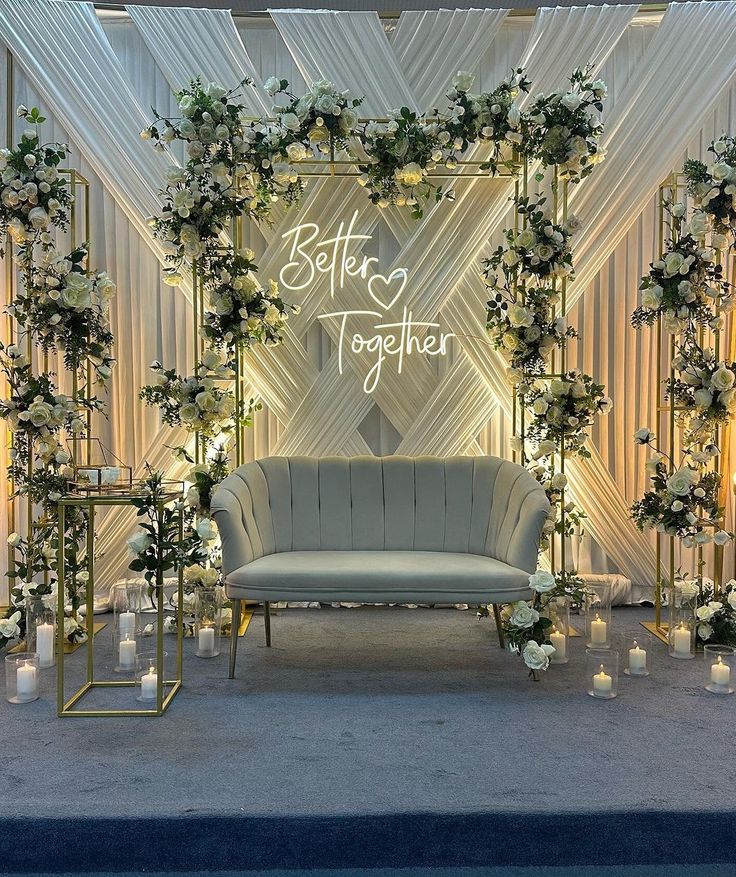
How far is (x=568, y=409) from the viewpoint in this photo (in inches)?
172

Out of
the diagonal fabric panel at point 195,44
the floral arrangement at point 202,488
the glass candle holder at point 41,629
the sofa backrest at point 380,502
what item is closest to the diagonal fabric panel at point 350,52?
the diagonal fabric panel at point 195,44

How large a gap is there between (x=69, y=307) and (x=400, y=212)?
193 centimetres

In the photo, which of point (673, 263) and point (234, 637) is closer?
point (234, 637)

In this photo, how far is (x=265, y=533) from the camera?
167 inches

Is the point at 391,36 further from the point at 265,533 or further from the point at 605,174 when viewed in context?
the point at 265,533

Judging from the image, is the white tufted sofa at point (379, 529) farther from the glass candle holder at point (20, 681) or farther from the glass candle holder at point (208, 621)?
the glass candle holder at point (20, 681)

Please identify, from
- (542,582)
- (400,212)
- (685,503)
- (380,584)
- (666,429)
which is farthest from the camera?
(666,429)

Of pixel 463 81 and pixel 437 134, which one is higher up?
pixel 463 81

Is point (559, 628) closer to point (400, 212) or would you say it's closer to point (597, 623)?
point (597, 623)

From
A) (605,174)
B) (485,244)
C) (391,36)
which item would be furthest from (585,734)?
(391,36)

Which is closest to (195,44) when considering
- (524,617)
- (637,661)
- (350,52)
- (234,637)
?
(350,52)

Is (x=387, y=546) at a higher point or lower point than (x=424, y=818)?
higher

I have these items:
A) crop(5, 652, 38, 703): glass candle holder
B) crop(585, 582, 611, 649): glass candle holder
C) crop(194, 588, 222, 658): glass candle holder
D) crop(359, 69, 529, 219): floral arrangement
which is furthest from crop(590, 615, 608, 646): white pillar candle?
crop(5, 652, 38, 703): glass candle holder

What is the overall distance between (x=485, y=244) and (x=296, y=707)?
2790mm
